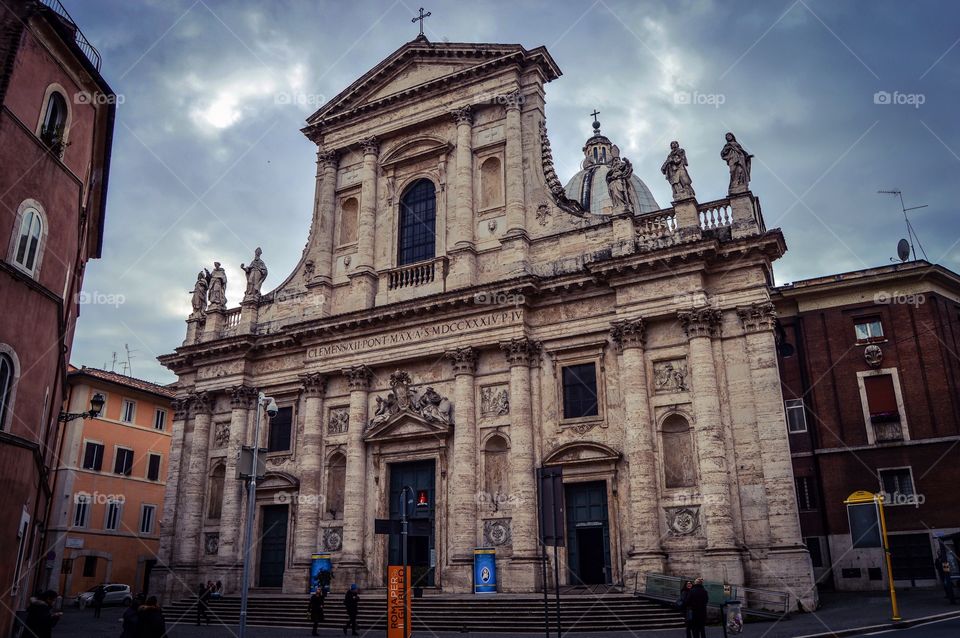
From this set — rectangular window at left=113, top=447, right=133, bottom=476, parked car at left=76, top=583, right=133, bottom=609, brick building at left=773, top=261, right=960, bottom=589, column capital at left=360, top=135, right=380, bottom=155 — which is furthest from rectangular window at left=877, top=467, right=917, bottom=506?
rectangular window at left=113, top=447, right=133, bottom=476

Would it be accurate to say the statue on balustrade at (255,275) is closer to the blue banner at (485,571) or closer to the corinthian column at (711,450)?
the blue banner at (485,571)

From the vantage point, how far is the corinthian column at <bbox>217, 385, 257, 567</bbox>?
89.9 feet

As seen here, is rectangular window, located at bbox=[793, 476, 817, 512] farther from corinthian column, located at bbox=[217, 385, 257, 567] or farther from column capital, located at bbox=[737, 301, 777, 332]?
corinthian column, located at bbox=[217, 385, 257, 567]

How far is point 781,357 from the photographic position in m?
33.8

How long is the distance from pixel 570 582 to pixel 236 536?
12855 millimetres

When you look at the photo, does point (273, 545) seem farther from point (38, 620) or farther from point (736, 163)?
point (736, 163)

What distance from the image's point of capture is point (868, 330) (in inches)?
1253

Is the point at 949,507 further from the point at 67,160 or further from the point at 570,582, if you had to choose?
the point at 67,160

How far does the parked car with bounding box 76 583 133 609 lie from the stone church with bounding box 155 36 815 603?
7922 mm

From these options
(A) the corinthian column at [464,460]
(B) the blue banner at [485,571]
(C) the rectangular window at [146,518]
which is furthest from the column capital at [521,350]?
(C) the rectangular window at [146,518]

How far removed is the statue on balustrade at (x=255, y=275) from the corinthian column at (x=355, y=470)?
654cm

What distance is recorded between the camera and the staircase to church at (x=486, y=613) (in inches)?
715

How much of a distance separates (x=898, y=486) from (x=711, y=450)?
45.2 feet

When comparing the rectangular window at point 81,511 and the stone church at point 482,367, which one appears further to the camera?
the rectangular window at point 81,511
